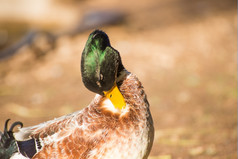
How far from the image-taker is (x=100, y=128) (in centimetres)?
270

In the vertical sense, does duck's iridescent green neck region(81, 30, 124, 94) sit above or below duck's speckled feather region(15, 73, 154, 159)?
above

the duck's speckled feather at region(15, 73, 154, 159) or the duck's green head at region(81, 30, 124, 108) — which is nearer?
the duck's green head at region(81, 30, 124, 108)

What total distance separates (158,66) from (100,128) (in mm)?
4117

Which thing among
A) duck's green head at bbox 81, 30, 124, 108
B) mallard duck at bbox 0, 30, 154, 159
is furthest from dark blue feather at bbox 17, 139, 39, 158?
duck's green head at bbox 81, 30, 124, 108

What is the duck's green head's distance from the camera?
2.52m

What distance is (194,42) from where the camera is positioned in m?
7.34

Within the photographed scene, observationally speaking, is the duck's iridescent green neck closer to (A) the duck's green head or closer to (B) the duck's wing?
(A) the duck's green head

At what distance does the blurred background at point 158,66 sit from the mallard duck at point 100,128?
1.38 metres

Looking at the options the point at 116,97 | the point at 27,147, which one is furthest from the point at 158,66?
the point at 27,147

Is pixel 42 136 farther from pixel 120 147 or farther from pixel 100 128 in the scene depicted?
Answer: pixel 120 147

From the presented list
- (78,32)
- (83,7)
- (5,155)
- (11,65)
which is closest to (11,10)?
(83,7)

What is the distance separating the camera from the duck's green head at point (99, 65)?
99.1 inches

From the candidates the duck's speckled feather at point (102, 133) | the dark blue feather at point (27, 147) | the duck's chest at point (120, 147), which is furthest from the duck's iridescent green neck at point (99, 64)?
the dark blue feather at point (27, 147)

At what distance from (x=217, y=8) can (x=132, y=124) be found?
7.19 m
